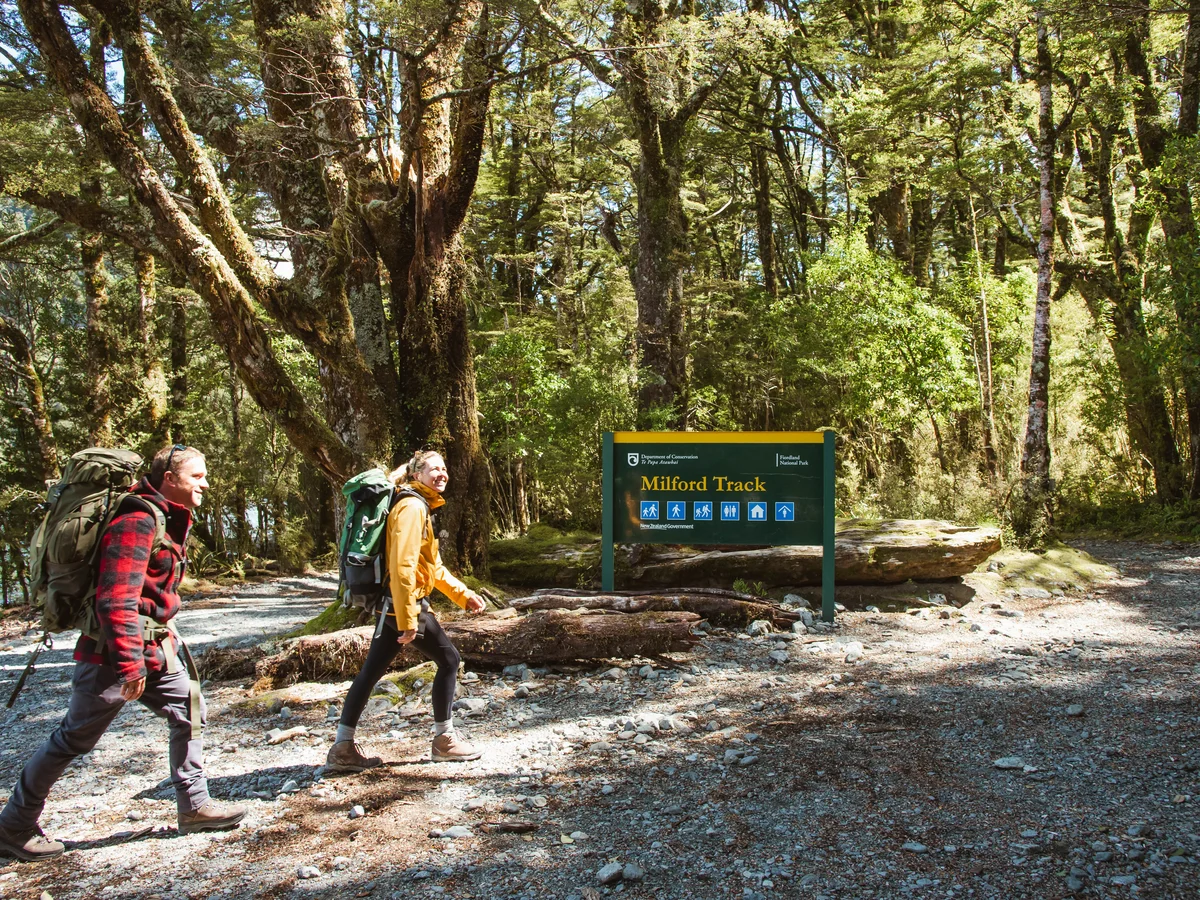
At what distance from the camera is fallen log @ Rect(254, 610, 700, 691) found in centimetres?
→ 712

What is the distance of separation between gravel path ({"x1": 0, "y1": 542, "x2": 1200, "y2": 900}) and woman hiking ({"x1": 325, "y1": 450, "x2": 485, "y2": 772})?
6.8 inches

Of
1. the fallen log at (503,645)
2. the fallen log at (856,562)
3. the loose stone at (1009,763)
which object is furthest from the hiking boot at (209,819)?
the fallen log at (856,562)

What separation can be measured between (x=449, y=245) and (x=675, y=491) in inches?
149

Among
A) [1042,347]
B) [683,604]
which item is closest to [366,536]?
[683,604]

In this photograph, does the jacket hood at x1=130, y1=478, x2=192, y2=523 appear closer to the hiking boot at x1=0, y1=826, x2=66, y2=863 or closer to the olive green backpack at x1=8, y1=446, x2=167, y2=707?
the olive green backpack at x1=8, y1=446, x2=167, y2=707

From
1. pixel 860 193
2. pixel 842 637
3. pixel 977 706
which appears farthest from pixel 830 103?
pixel 977 706

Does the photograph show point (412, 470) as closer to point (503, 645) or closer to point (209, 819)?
point (209, 819)

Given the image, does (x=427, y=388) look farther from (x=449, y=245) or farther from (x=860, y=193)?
(x=860, y=193)

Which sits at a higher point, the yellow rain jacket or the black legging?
the yellow rain jacket

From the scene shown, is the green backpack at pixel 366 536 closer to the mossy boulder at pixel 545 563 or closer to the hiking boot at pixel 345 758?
the hiking boot at pixel 345 758

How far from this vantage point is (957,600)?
965 centimetres

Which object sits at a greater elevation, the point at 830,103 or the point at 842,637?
the point at 830,103

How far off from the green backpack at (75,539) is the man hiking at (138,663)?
6cm

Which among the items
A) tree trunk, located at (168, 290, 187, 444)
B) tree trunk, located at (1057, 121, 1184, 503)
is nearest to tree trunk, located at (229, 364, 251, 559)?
tree trunk, located at (168, 290, 187, 444)
